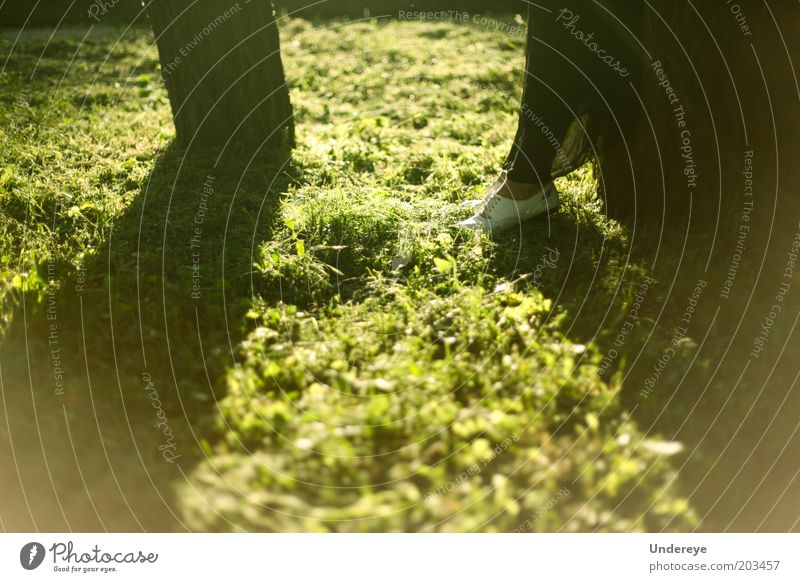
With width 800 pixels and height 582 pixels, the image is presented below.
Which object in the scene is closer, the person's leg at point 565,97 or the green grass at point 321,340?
the green grass at point 321,340

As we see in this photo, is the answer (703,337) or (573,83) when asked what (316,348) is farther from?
(573,83)

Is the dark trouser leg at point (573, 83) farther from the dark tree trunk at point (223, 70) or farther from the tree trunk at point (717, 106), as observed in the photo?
the dark tree trunk at point (223, 70)

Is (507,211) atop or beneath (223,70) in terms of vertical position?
beneath

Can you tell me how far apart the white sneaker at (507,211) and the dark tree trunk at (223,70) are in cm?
126

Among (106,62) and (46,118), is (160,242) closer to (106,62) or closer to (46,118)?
(46,118)

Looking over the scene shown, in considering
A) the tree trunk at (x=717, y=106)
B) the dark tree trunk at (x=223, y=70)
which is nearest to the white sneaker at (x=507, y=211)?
the tree trunk at (x=717, y=106)

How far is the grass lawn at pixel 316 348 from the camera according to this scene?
65.7 inches

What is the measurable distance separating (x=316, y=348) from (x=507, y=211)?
108cm

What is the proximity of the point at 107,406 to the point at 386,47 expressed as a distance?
458 centimetres

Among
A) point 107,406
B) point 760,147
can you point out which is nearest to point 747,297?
point 760,147

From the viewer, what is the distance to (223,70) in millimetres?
3170

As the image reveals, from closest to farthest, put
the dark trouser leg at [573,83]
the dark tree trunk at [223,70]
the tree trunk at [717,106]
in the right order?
1. the tree trunk at [717,106]
2. the dark trouser leg at [573,83]
3. the dark tree trunk at [223,70]
